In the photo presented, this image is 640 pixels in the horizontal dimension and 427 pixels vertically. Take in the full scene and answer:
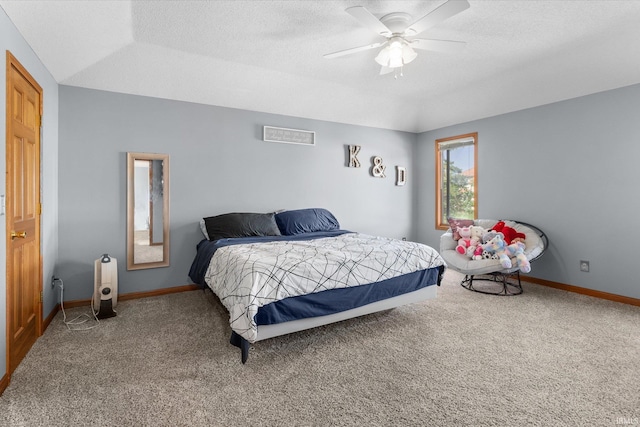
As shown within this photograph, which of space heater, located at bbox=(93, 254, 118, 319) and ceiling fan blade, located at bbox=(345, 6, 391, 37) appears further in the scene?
space heater, located at bbox=(93, 254, 118, 319)

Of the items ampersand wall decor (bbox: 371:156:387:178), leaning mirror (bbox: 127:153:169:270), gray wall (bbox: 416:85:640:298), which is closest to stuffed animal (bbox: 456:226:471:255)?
gray wall (bbox: 416:85:640:298)

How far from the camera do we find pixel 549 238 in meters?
4.18

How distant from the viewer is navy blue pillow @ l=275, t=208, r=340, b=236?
163 inches

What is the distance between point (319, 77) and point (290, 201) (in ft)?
5.61

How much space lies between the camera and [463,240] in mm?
4219

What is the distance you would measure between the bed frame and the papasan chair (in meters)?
0.91

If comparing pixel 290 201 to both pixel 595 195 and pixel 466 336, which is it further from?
pixel 595 195

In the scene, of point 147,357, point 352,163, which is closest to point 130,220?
point 147,357

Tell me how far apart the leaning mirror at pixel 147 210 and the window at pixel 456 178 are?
4296mm

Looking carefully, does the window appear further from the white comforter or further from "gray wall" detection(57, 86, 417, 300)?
the white comforter

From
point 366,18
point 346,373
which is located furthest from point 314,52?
point 346,373

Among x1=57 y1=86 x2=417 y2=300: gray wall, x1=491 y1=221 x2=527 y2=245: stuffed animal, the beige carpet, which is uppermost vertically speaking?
x1=57 y1=86 x2=417 y2=300: gray wall

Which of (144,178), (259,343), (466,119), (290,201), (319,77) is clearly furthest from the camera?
(466,119)

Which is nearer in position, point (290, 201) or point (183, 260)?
point (183, 260)
